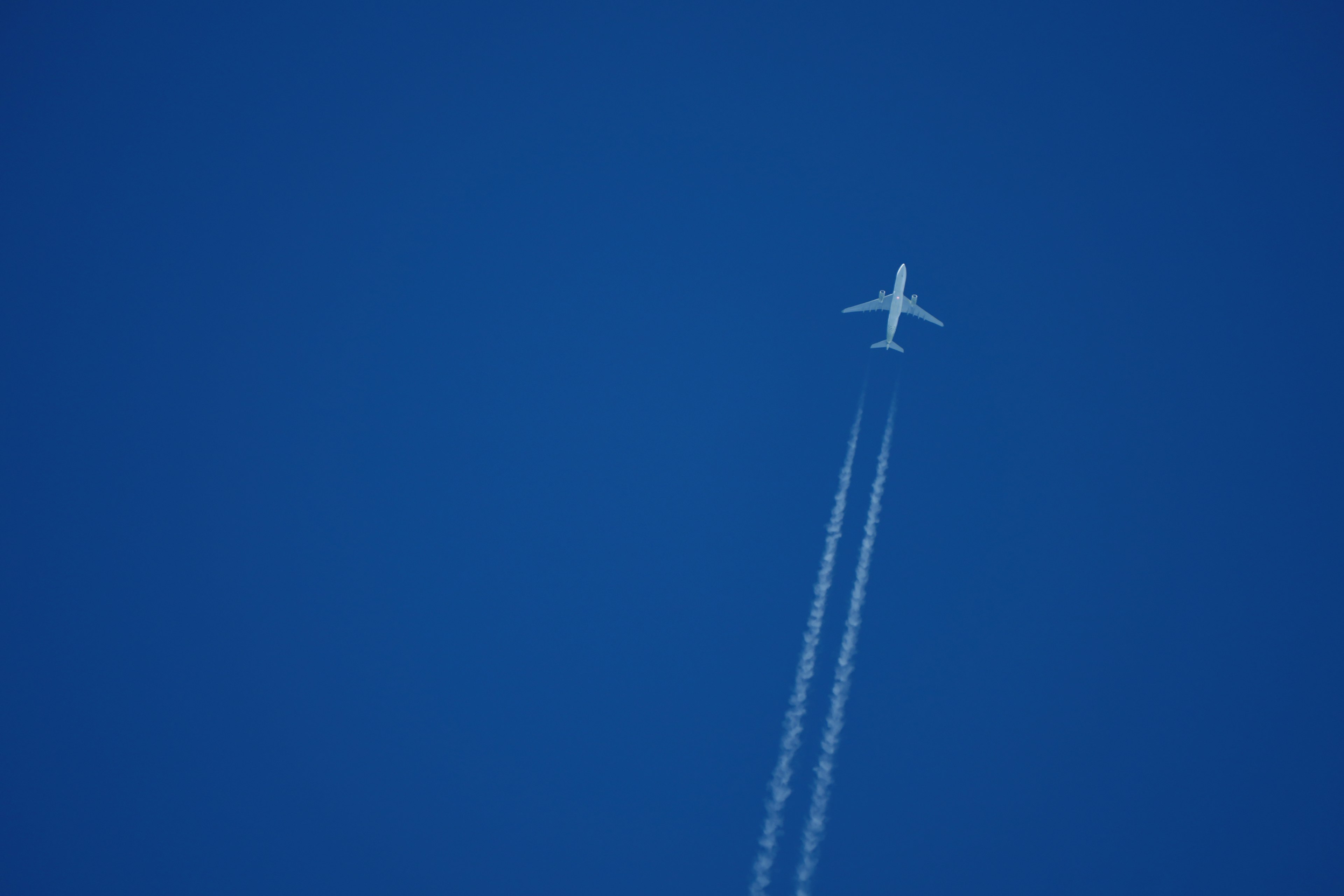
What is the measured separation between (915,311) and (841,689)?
2124cm

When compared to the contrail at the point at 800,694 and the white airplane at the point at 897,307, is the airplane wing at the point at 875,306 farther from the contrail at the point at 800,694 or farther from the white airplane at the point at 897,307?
the contrail at the point at 800,694

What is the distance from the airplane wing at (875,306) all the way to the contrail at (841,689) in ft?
22.7

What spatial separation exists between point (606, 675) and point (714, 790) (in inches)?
350

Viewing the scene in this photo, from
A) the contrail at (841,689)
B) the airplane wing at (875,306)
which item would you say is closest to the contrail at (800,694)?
the contrail at (841,689)

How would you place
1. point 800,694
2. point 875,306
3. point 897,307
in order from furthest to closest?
point 875,306, point 897,307, point 800,694

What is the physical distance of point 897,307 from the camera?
153 ft

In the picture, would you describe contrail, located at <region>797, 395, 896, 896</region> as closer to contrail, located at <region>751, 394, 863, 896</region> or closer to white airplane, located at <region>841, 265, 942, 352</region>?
contrail, located at <region>751, 394, 863, 896</region>

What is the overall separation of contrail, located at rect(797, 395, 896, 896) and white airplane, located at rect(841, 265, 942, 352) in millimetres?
7002

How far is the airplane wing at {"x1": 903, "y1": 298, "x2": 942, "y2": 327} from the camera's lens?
154 feet

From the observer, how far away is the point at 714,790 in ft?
147

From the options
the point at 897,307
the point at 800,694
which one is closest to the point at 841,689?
the point at 800,694

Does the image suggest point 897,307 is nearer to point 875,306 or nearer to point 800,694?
point 875,306

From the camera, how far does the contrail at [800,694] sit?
40.6 metres

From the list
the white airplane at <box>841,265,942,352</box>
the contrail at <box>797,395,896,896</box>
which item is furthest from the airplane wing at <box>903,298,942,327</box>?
the contrail at <box>797,395,896,896</box>
